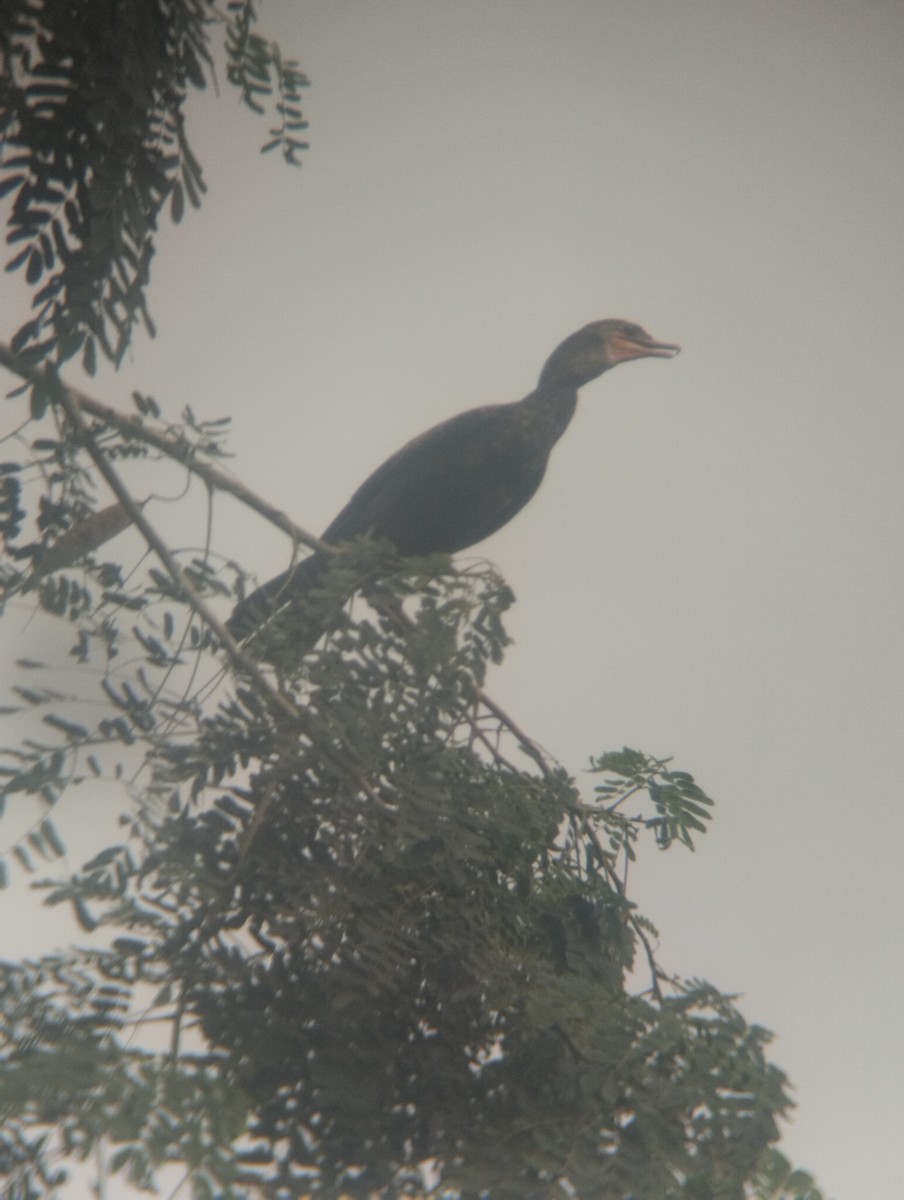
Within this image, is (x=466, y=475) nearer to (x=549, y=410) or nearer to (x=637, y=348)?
(x=549, y=410)

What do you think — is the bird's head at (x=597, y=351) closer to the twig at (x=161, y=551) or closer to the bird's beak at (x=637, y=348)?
the bird's beak at (x=637, y=348)

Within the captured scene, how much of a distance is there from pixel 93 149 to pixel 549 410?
1.99 meters

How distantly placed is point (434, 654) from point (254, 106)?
67 cm

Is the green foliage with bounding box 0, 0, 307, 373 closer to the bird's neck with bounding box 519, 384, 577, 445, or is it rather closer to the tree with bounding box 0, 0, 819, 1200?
the tree with bounding box 0, 0, 819, 1200

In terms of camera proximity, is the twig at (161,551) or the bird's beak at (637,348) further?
the bird's beak at (637,348)

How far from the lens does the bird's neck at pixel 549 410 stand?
3.07m

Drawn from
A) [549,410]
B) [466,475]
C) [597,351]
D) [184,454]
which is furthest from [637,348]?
[184,454]

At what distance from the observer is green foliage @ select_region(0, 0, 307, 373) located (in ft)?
3.88

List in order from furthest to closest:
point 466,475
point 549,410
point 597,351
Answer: point 597,351 < point 549,410 < point 466,475

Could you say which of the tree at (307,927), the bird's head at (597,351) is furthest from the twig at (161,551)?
the bird's head at (597,351)

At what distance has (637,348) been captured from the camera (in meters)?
3.39

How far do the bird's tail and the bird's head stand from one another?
90 cm

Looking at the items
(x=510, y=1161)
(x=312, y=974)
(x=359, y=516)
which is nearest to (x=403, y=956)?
(x=312, y=974)

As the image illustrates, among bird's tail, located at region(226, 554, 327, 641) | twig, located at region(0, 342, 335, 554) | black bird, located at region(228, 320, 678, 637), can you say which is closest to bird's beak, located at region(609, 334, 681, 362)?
black bird, located at region(228, 320, 678, 637)
